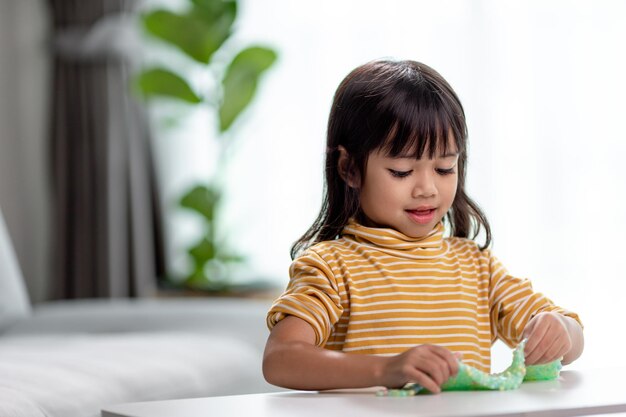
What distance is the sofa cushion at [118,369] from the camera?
1.47m

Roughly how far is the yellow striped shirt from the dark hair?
5cm

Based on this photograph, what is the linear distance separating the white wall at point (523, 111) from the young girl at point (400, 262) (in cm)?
179

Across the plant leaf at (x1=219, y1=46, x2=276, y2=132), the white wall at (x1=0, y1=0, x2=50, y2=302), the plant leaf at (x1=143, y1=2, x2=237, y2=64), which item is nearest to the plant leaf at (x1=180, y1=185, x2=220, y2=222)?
the plant leaf at (x1=219, y1=46, x2=276, y2=132)

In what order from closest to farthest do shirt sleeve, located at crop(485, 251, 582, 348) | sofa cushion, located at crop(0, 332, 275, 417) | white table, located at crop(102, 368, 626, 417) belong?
white table, located at crop(102, 368, 626, 417)
shirt sleeve, located at crop(485, 251, 582, 348)
sofa cushion, located at crop(0, 332, 275, 417)

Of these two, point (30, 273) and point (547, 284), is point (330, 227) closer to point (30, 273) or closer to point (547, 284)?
point (547, 284)

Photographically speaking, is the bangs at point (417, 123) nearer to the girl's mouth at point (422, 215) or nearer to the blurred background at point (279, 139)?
the girl's mouth at point (422, 215)

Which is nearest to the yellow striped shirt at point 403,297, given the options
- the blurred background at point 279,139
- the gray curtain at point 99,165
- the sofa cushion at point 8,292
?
the sofa cushion at point 8,292

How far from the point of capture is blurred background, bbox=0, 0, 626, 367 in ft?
9.55

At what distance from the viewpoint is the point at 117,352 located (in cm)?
182

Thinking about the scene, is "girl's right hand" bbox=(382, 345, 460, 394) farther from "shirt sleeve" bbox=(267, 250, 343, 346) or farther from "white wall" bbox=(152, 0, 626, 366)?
"white wall" bbox=(152, 0, 626, 366)

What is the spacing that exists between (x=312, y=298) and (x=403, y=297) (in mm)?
119

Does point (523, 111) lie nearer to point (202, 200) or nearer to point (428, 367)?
point (202, 200)

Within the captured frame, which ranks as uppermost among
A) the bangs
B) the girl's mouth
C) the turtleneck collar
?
the bangs

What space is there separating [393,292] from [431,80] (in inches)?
10.3
